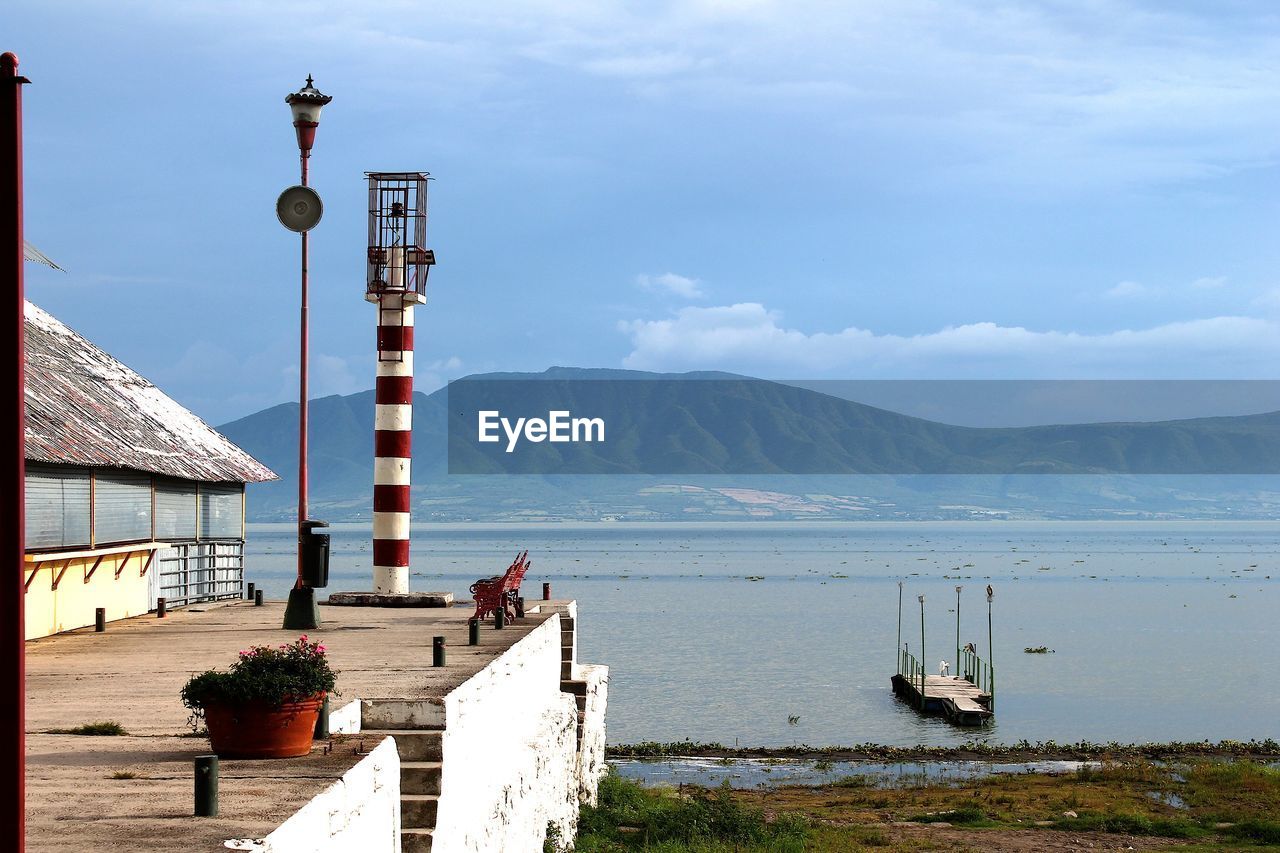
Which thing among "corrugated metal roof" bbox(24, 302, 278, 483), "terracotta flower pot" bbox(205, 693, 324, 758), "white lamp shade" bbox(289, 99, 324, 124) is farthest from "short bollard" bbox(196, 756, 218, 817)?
"white lamp shade" bbox(289, 99, 324, 124)

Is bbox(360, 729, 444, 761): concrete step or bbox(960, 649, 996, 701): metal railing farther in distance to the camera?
bbox(960, 649, 996, 701): metal railing

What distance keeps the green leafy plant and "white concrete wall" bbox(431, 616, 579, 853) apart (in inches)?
99.9

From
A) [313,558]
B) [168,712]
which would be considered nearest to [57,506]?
[313,558]

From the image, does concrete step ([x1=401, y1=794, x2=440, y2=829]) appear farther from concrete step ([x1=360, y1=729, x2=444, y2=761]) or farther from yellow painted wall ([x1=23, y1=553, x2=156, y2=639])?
yellow painted wall ([x1=23, y1=553, x2=156, y2=639])

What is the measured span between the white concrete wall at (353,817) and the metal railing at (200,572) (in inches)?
689

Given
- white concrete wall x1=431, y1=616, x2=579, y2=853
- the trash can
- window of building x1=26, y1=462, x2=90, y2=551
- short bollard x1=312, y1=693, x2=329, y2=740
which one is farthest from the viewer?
the trash can

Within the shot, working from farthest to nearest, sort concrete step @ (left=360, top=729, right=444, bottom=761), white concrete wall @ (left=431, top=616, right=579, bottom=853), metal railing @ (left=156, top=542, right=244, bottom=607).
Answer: metal railing @ (left=156, top=542, right=244, bottom=607) → white concrete wall @ (left=431, top=616, right=579, bottom=853) → concrete step @ (left=360, top=729, right=444, bottom=761)

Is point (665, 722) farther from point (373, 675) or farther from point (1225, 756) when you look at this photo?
point (373, 675)

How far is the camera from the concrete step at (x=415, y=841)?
12281mm

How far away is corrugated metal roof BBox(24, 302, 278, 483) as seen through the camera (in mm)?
22406

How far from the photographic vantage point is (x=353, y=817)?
1003 cm

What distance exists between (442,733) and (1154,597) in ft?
409

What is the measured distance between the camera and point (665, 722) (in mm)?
53625

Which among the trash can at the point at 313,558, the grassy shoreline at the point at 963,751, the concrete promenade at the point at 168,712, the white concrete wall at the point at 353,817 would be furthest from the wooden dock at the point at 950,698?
the white concrete wall at the point at 353,817
